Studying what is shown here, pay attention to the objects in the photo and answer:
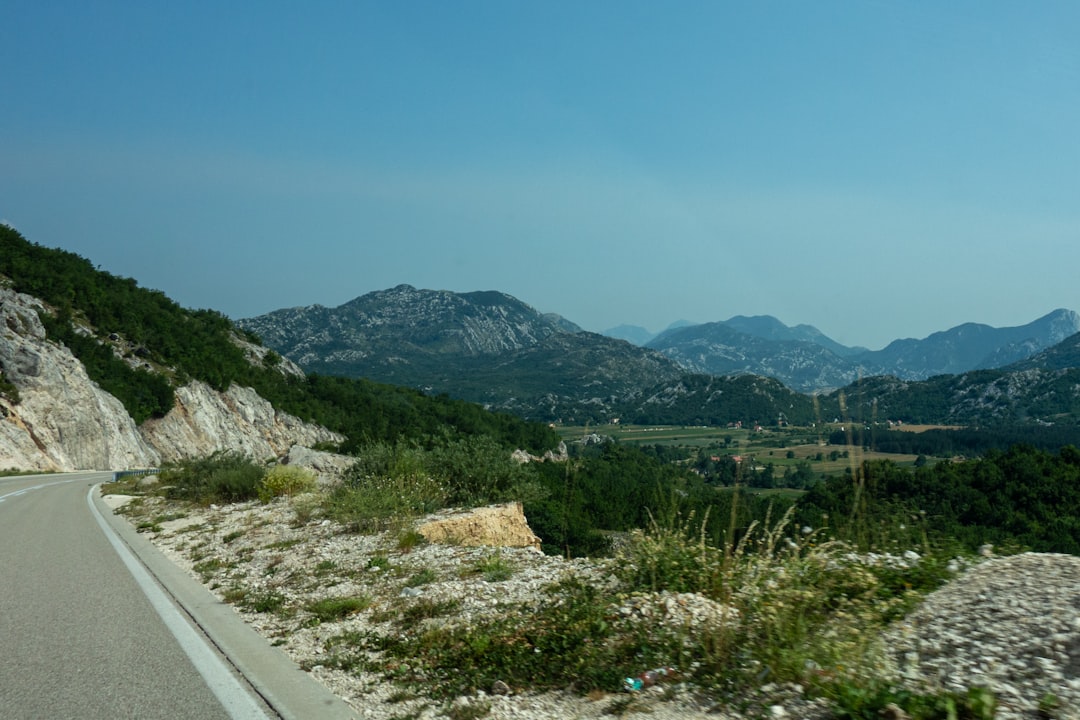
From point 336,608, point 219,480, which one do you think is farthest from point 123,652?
point 219,480

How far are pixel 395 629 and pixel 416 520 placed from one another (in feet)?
17.7

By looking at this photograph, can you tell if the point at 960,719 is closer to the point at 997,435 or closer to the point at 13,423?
the point at 13,423

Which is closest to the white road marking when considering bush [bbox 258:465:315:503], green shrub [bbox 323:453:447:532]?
green shrub [bbox 323:453:447:532]

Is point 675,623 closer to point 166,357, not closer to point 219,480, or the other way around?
point 219,480

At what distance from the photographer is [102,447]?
51.7m

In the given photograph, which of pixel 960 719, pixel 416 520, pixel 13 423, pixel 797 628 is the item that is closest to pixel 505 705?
pixel 797 628

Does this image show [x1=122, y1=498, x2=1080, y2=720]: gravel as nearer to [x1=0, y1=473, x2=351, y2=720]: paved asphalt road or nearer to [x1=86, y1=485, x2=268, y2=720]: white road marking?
[x1=0, y1=473, x2=351, y2=720]: paved asphalt road

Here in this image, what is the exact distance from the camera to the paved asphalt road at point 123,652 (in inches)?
183

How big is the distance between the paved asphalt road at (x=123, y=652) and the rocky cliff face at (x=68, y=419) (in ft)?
121

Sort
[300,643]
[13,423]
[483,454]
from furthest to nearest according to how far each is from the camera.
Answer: [13,423]
[483,454]
[300,643]

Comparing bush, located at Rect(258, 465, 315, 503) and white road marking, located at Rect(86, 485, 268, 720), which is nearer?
white road marking, located at Rect(86, 485, 268, 720)

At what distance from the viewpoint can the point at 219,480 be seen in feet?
63.7

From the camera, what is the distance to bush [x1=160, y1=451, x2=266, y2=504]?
1916 centimetres

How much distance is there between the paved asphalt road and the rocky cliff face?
37.0m
